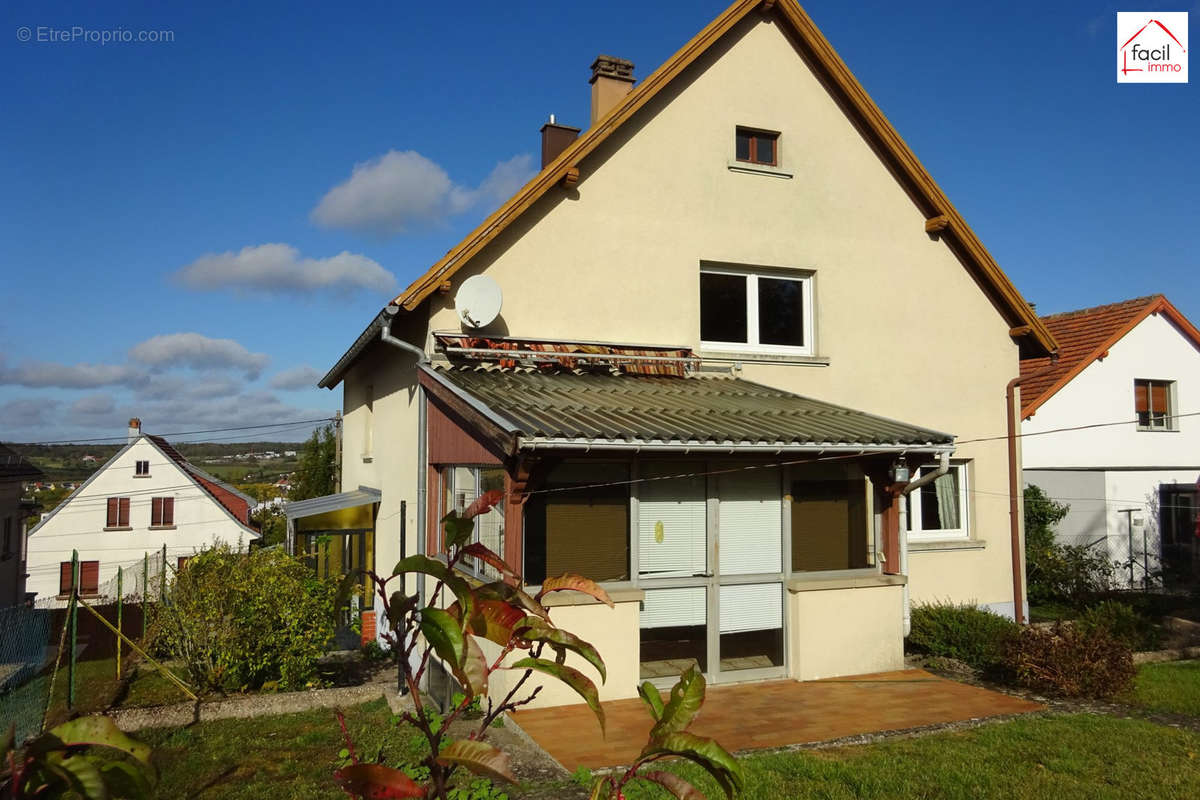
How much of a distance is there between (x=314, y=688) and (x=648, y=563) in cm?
421

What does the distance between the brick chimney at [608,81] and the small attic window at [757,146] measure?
6.31 ft

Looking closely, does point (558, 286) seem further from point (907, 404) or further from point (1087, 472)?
point (1087, 472)

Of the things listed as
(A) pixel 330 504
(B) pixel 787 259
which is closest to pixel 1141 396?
(B) pixel 787 259

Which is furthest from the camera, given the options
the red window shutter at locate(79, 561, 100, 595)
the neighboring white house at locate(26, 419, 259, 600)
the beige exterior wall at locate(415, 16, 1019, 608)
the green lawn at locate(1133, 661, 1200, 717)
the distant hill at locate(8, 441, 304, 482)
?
the neighboring white house at locate(26, 419, 259, 600)

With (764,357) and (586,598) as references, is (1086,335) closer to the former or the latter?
(764,357)

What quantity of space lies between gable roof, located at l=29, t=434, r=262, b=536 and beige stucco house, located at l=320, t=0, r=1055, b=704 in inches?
1596

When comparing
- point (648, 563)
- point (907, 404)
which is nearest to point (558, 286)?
point (648, 563)

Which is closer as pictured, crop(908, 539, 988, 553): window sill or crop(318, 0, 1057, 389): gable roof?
crop(318, 0, 1057, 389): gable roof

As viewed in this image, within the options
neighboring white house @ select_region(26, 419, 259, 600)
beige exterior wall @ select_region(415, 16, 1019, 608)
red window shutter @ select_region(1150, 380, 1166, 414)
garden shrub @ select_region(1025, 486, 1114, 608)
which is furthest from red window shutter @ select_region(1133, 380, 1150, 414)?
A: neighboring white house @ select_region(26, 419, 259, 600)

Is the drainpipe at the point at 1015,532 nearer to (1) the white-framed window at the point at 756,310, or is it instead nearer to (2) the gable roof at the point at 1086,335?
(1) the white-framed window at the point at 756,310

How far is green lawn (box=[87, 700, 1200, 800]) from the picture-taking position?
6.17 meters

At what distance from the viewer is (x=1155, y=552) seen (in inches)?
782

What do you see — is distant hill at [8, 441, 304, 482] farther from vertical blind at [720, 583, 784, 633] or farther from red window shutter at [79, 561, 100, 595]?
vertical blind at [720, 583, 784, 633]

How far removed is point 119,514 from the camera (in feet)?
163
